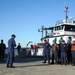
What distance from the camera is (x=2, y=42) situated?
1844 centimetres

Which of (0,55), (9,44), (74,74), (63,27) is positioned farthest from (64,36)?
(74,74)

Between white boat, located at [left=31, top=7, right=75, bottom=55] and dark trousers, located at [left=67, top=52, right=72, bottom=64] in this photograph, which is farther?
white boat, located at [left=31, top=7, right=75, bottom=55]

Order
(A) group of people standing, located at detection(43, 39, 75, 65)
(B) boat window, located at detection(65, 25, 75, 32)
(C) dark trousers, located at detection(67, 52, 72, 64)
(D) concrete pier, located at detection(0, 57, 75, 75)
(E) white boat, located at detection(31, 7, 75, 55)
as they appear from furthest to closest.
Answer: (B) boat window, located at detection(65, 25, 75, 32)
(E) white boat, located at detection(31, 7, 75, 55)
(C) dark trousers, located at detection(67, 52, 72, 64)
(A) group of people standing, located at detection(43, 39, 75, 65)
(D) concrete pier, located at detection(0, 57, 75, 75)

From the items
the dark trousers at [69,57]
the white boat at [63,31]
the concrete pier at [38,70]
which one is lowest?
the concrete pier at [38,70]

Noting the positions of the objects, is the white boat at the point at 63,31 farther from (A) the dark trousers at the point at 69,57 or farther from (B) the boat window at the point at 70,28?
(A) the dark trousers at the point at 69,57

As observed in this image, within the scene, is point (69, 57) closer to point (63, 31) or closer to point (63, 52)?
point (63, 52)

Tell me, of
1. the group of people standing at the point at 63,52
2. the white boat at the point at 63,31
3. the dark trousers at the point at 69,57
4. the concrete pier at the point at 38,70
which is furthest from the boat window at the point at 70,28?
the concrete pier at the point at 38,70

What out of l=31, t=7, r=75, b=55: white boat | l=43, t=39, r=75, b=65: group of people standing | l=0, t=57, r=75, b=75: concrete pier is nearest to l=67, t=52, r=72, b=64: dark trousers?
l=43, t=39, r=75, b=65: group of people standing

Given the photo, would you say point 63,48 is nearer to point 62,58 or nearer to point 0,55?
point 62,58

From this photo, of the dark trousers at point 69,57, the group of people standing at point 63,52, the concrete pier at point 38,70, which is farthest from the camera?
the dark trousers at point 69,57

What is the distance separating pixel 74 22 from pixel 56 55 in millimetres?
19444

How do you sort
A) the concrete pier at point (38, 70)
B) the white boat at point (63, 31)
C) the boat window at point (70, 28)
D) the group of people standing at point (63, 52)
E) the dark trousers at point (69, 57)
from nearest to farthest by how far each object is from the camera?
the concrete pier at point (38, 70)
the group of people standing at point (63, 52)
the dark trousers at point (69, 57)
the white boat at point (63, 31)
the boat window at point (70, 28)

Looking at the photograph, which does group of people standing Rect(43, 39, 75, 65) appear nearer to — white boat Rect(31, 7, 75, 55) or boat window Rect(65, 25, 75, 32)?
white boat Rect(31, 7, 75, 55)

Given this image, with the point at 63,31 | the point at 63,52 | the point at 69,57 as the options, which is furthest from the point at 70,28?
the point at 63,52
